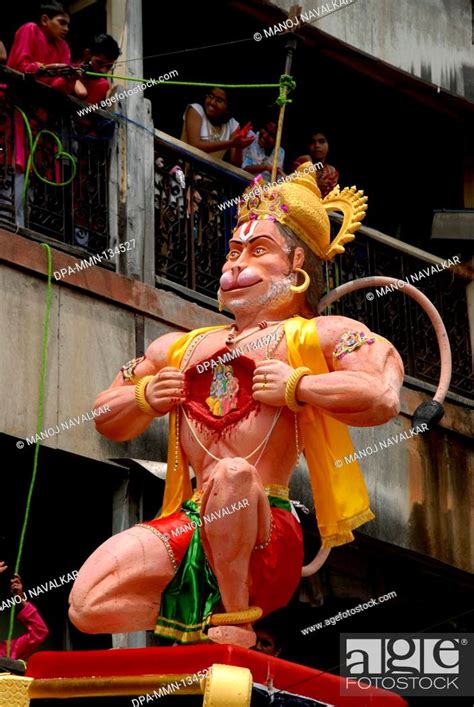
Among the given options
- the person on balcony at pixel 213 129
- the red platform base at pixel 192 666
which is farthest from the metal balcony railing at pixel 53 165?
the red platform base at pixel 192 666

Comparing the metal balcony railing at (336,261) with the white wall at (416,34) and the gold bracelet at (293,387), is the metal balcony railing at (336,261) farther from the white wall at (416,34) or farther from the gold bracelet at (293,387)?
the gold bracelet at (293,387)

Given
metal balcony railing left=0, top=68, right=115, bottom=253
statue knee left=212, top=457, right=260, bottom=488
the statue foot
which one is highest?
metal balcony railing left=0, top=68, right=115, bottom=253

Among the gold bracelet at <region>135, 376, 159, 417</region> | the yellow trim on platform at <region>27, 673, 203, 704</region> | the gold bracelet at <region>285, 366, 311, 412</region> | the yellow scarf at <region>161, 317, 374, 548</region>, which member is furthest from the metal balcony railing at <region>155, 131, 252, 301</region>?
the yellow trim on platform at <region>27, 673, 203, 704</region>

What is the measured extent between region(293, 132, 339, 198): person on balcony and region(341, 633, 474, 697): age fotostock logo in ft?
11.4

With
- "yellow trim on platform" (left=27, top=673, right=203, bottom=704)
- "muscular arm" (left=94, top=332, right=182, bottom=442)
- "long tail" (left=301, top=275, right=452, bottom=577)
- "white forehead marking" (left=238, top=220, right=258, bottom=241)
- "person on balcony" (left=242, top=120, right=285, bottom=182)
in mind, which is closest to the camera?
"yellow trim on platform" (left=27, top=673, right=203, bottom=704)

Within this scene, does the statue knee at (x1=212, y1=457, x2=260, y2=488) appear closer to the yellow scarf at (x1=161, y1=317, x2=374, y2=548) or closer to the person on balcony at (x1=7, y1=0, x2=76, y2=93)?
the yellow scarf at (x1=161, y1=317, x2=374, y2=548)

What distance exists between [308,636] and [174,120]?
4591mm

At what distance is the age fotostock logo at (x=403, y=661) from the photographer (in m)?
13.9

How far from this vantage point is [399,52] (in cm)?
1766

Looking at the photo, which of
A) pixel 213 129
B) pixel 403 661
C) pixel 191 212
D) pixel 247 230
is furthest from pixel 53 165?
pixel 403 661

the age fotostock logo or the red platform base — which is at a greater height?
the age fotostock logo

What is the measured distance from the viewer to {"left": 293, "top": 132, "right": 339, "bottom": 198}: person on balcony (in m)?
16.6

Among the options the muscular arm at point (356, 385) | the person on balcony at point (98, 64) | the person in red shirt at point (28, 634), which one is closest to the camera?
the muscular arm at point (356, 385)

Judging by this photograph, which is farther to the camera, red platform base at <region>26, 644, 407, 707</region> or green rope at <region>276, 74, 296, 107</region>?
green rope at <region>276, 74, 296, 107</region>
